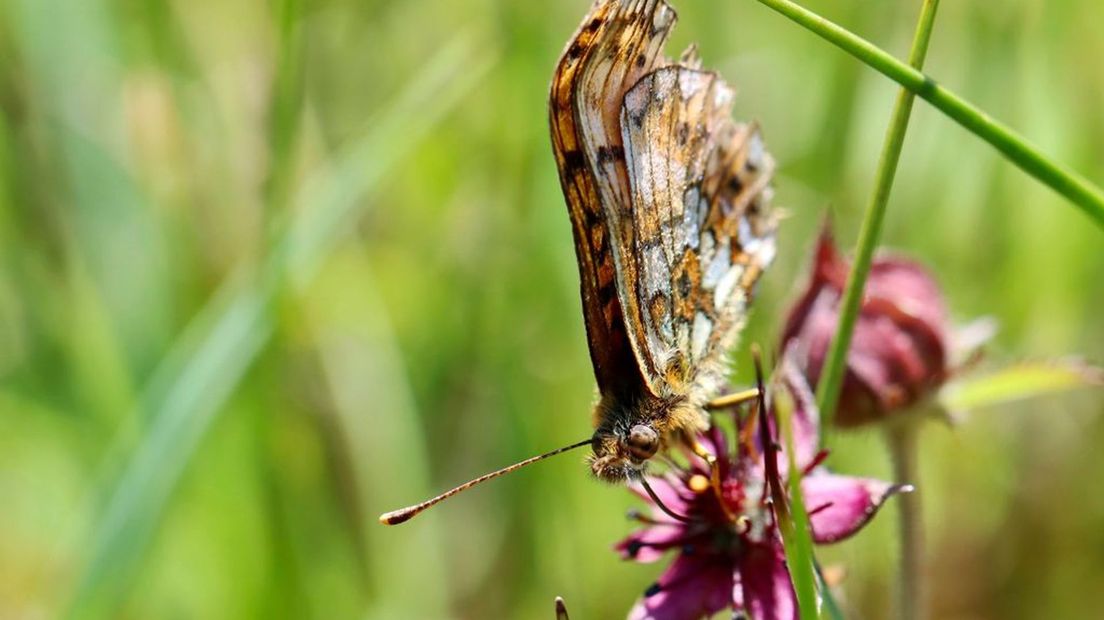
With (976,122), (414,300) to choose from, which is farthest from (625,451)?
(414,300)

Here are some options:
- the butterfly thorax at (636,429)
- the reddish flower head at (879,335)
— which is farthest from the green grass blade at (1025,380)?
the butterfly thorax at (636,429)

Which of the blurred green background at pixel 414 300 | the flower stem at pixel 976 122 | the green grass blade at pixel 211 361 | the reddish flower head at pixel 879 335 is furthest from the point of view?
the blurred green background at pixel 414 300

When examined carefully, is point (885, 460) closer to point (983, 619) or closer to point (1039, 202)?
point (983, 619)

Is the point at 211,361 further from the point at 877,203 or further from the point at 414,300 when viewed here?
the point at 877,203

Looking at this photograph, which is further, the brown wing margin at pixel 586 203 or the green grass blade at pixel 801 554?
the brown wing margin at pixel 586 203

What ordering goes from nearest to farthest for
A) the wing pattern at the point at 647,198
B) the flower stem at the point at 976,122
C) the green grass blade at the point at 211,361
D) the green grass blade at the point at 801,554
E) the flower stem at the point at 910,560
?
the green grass blade at the point at 801,554 → the flower stem at the point at 976,122 → the wing pattern at the point at 647,198 → the flower stem at the point at 910,560 → the green grass blade at the point at 211,361

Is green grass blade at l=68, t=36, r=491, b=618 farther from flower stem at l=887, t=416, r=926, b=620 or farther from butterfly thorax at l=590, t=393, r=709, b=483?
flower stem at l=887, t=416, r=926, b=620

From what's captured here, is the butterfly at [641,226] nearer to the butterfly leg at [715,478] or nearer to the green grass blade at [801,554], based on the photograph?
the butterfly leg at [715,478]

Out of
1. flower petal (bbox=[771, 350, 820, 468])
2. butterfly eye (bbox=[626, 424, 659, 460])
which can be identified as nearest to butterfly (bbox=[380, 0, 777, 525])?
butterfly eye (bbox=[626, 424, 659, 460])
